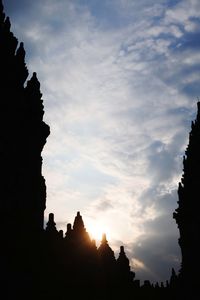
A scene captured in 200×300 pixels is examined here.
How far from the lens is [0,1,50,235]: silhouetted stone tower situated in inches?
852

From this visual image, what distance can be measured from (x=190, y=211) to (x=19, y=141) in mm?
26333

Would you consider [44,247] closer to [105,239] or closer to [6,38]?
[6,38]

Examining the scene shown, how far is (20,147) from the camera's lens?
2420cm

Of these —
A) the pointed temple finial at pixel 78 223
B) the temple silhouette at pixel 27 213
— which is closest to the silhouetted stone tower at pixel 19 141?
the temple silhouette at pixel 27 213

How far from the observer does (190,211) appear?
41.6 metres

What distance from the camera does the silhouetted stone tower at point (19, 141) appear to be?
21.6 m

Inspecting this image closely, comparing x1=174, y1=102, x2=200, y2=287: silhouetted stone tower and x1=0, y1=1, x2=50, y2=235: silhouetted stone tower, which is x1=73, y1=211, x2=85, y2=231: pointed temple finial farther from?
x1=0, y1=1, x2=50, y2=235: silhouetted stone tower

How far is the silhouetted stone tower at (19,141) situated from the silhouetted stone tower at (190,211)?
2033 cm

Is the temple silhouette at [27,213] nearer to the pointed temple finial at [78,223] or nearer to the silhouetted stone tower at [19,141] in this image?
the silhouetted stone tower at [19,141]

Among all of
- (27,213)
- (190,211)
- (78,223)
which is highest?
(190,211)

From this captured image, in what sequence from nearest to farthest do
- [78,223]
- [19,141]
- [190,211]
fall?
[19,141] → [190,211] → [78,223]

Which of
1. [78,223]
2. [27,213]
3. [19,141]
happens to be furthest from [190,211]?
[19,141]

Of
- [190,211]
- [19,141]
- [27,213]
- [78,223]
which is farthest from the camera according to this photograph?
[78,223]

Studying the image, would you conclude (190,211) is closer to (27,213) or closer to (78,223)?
(78,223)
